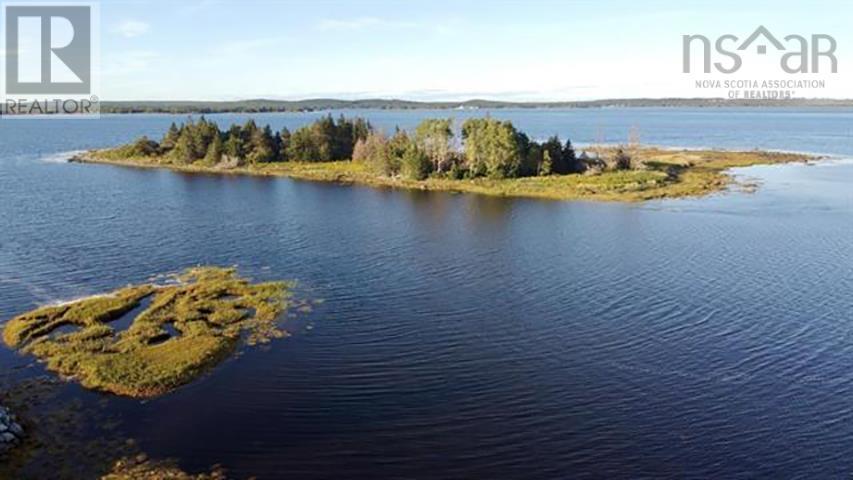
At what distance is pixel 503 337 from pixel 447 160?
67587mm

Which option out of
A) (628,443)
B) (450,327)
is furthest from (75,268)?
(628,443)

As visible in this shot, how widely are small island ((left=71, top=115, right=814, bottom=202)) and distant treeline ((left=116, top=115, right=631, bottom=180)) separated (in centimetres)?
15

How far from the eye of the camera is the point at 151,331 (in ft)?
122

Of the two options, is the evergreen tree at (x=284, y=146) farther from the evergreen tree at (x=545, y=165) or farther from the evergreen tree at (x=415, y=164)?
the evergreen tree at (x=545, y=165)

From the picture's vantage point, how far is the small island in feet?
300

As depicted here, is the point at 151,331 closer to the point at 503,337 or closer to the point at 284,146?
the point at 503,337

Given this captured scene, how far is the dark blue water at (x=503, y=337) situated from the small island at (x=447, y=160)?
1745 centimetres

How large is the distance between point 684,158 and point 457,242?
8042 cm

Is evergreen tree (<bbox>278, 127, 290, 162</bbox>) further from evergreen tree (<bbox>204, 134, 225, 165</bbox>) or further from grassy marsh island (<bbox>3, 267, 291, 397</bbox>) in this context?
grassy marsh island (<bbox>3, 267, 291, 397</bbox>)

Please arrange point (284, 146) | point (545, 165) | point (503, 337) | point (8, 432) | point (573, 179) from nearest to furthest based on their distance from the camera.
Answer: point (8, 432) → point (503, 337) → point (573, 179) → point (545, 165) → point (284, 146)

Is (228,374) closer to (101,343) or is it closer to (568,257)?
(101,343)

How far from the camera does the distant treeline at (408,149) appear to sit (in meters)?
98.6

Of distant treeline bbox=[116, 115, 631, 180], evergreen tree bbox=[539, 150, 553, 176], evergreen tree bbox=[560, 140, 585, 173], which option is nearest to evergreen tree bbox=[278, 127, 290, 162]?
distant treeline bbox=[116, 115, 631, 180]

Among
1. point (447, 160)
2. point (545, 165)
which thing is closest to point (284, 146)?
point (447, 160)
